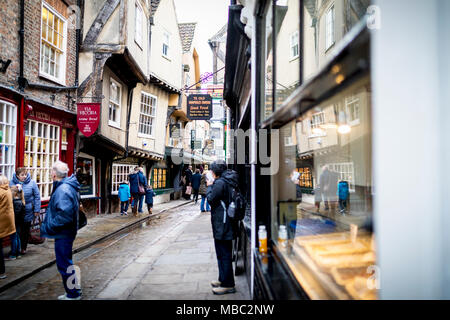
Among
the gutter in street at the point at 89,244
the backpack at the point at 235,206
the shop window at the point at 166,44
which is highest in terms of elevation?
the shop window at the point at 166,44

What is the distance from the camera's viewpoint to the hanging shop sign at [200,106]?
16156 millimetres

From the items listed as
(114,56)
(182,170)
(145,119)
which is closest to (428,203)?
(114,56)

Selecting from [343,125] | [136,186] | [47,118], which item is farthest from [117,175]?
[343,125]

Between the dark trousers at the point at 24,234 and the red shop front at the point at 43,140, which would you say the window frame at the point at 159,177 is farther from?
the dark trousers at the point at 24,234

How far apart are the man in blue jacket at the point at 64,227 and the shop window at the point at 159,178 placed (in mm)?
14622

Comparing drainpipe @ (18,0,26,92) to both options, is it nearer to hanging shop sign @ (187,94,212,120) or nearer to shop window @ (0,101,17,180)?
shop window @ (0,101,17,180)

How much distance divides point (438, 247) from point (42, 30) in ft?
34.2

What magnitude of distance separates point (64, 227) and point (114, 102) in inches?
387

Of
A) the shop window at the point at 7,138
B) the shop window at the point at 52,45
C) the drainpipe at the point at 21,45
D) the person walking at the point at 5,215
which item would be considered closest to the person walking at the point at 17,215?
the person walking at the point at 5,215

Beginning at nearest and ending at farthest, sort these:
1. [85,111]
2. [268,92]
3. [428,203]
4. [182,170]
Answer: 1. [428,203]
2. [268,92]
3. [85,111]
4. [182,170]

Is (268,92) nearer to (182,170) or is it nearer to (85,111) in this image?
(85,111)

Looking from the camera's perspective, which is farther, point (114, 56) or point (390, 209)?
point (114, 56)

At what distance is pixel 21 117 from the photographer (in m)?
7.69
